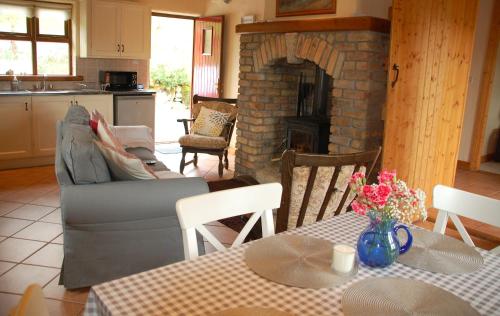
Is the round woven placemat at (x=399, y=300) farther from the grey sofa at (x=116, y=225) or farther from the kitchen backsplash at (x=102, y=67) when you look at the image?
the kitchen backsplash at (x=102, y=67)

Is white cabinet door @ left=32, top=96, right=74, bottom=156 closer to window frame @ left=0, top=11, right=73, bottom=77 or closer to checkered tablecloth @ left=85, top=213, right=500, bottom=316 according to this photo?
window frame @ left=0, top=11, right=73, bottom=77

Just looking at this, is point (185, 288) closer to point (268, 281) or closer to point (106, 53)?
point (268, 281)

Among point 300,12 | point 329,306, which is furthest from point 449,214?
point 300,12

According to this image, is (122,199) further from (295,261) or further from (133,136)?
(133,136)

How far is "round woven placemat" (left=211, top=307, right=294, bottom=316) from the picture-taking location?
1.16 m

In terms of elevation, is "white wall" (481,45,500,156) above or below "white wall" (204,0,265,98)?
below

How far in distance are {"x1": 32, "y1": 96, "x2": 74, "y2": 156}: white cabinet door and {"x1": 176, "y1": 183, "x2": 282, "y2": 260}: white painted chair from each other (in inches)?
170

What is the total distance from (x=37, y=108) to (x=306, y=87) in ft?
10.2

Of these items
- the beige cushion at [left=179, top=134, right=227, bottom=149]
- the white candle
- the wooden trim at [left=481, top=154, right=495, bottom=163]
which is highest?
the white candle

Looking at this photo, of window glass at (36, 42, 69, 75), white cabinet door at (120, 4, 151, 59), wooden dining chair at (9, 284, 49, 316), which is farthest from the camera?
white cabinet door at (120, 4, 151, 59)

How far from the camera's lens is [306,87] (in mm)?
5066

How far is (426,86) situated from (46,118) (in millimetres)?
4198

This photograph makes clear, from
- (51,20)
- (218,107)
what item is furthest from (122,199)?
(51,20)

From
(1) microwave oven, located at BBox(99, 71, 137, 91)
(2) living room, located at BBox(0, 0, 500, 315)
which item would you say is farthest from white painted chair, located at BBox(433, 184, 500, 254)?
(1) microwave oven, located at BBox(99, 71, 137, 91)
